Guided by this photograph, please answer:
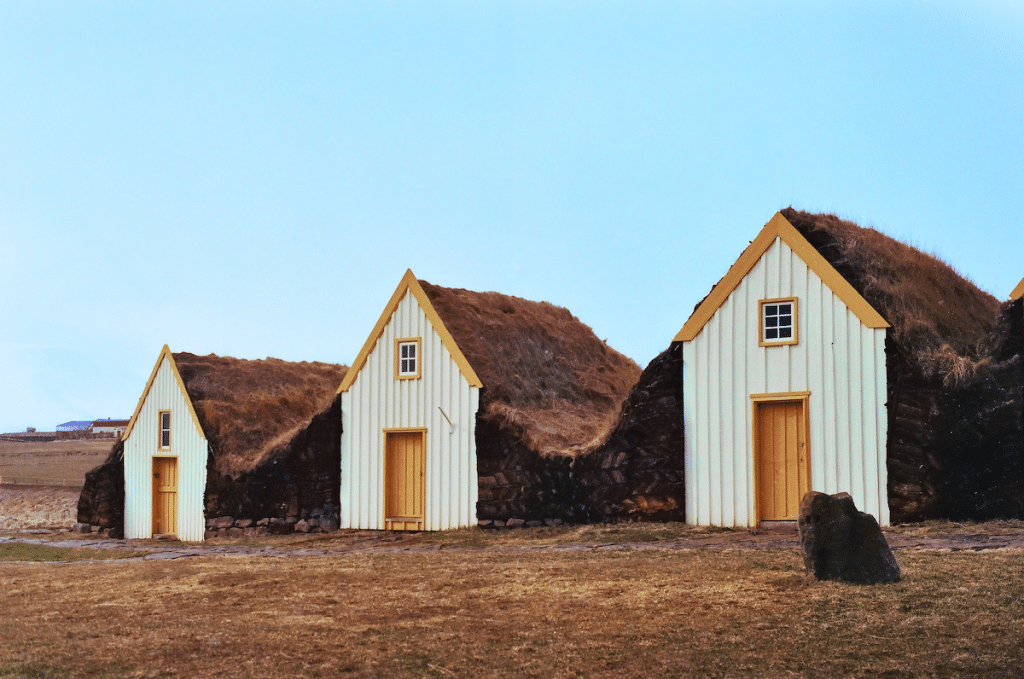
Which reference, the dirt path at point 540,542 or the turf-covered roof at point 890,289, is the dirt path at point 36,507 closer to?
the dirt path at point 540,542

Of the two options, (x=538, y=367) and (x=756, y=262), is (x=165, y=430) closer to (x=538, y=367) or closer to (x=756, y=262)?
(x=538, y=367)

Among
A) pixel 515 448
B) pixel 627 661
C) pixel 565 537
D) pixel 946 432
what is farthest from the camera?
pixel 515 448

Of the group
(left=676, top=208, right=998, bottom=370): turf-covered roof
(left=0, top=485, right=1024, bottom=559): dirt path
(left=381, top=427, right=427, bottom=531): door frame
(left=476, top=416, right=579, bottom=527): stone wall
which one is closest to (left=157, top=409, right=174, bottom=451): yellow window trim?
(left=0, top=485, right=1024, bottom=559): dirt path

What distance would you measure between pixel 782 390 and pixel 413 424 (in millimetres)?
8329

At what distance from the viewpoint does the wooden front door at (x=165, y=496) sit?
2836 centimetres

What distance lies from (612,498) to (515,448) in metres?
2.51

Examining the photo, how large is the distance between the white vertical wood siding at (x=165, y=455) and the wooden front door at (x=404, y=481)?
21.5ft

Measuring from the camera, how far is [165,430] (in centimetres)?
2906

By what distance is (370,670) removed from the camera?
30.0 ft

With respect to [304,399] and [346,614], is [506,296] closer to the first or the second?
[304,399]

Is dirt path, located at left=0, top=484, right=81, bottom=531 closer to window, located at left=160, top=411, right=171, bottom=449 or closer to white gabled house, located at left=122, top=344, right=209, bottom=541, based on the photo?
white gabled house, located at left=122, top=344, right=209, bottom=541

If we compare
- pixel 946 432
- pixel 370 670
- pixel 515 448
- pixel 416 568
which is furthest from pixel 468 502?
pixel 370 670

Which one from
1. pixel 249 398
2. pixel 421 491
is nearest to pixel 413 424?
pixel 421 491

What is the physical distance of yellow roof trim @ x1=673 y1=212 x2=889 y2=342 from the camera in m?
18.2
